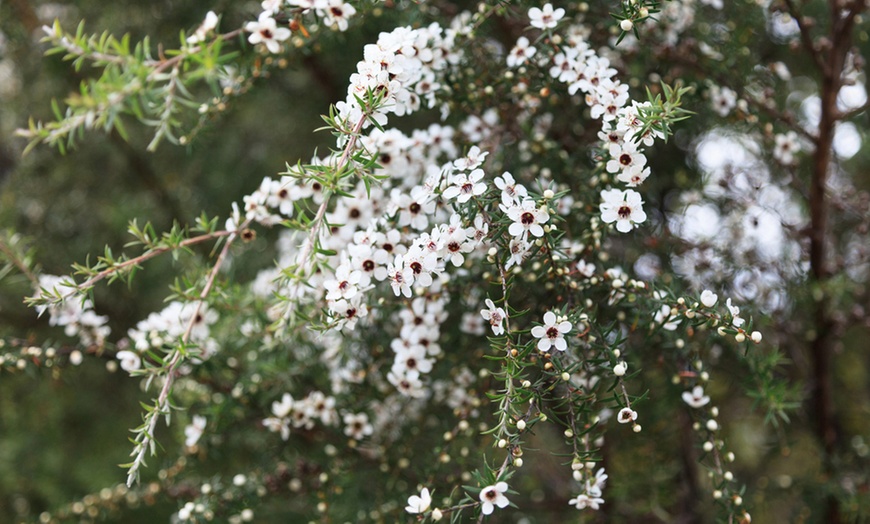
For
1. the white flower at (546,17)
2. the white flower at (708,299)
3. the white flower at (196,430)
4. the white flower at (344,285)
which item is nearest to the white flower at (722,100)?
the white flower at (546,17)

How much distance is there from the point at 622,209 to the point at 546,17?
58 cm

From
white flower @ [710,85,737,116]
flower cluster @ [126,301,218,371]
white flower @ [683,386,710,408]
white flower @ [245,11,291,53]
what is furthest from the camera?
white flower @ [710,85,737,116]

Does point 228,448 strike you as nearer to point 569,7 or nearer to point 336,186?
point 336,186

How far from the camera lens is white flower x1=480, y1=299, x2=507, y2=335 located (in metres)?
1.43

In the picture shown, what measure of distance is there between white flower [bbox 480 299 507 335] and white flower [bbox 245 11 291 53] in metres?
0.77

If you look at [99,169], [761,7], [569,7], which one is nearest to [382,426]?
[569,7]

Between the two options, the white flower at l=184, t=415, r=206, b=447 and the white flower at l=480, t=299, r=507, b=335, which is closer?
the white flower at l=480, t=299, r=507, b=335

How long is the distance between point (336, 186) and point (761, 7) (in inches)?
69.2

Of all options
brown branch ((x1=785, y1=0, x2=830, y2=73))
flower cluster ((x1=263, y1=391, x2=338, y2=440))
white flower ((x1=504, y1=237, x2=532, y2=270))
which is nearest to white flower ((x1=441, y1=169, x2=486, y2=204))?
white flower ((x1=504, y1=237, x2=532, y2=270))

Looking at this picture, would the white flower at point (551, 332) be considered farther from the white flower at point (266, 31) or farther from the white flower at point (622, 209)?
the white flower at point (266, 31)

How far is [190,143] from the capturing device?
6.81ft

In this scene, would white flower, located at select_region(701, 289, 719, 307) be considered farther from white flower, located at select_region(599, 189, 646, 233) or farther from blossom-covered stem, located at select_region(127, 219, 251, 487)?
blossom-covered stem, located at select_region(127, 219, 251, 487)

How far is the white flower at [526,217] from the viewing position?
1.43m

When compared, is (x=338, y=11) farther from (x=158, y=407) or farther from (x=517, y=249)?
(x=158, y=407)
